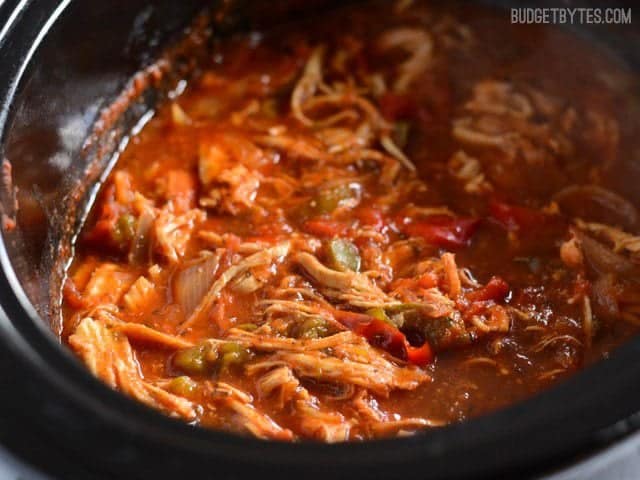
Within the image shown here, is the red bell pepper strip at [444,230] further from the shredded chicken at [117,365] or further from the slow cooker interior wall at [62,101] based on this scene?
the slow cooker interior wall at [62,101]

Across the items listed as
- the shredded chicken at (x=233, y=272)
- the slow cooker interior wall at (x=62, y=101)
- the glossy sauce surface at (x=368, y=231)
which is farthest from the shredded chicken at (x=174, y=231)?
the slow cooker interior wall at (x=62, y=101)

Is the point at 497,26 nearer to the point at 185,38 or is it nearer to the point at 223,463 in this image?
the point at 185,38

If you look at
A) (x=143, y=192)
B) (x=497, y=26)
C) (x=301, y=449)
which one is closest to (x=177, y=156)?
(x=143, y=192)

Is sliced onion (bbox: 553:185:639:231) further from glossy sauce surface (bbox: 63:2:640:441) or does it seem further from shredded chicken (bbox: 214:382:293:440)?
shredded chicken (bbox: 214:382:293:440)

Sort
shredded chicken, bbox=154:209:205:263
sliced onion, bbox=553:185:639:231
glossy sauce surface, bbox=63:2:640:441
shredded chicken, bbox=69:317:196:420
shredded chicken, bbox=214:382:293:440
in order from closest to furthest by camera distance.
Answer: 1. shredded chicken, bbox=214:382:293:440
2. shredded chicken, bbox=69:317:196:420
3. glossy sauce surface, bbox=63:2:640:441
4. shredded chicken, bbox=154:209:205:263
5. sliced onion, bbox=553:185:639:231

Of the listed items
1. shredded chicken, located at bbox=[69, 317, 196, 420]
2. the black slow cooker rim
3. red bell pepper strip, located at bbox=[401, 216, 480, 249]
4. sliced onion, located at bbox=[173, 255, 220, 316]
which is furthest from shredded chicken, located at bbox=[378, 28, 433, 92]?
the black slow cooker rim

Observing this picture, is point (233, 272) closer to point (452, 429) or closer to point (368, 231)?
point (368, 231)
